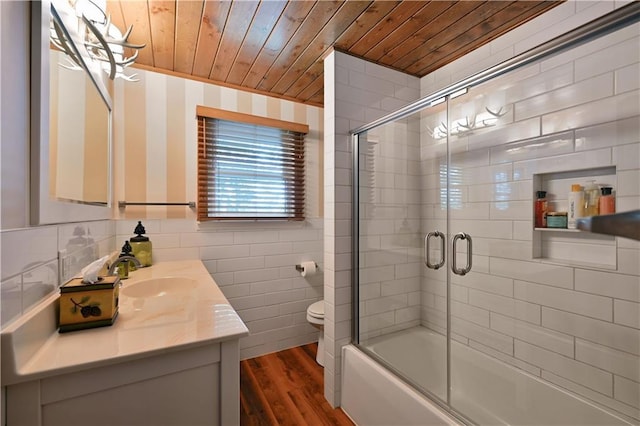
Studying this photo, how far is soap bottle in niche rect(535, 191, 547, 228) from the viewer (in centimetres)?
156

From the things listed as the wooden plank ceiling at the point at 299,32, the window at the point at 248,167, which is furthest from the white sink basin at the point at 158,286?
the wooden plank ceiling at the point at 299,32

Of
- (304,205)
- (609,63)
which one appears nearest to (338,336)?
(304,205)

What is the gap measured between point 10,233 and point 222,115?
1709 mm

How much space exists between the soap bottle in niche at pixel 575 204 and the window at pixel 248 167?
1.82 metres

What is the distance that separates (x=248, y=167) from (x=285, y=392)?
171 centimetres

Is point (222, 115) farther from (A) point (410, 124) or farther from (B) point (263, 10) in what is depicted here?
(A) point (410, 124)

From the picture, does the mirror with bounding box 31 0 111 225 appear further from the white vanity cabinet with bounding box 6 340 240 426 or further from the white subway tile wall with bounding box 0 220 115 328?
the white vanity cabinet with bounding box 6 340 240 426

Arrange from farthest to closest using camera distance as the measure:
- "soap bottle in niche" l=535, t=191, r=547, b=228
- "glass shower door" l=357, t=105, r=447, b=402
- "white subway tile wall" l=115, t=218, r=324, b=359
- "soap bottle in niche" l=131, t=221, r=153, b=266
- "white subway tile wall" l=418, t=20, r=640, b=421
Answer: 1. "white subway tile wall" l=115, t=218, r=324, b=359
2. "glass shower door" l=357, t=105, r=447, b=402
3. "soap bottle in niche" l=131, t=221, r=153, b=266
4. "soap bottle in niche" l=535, t=191, r=547, b=228
5. "white subway tile wall" l=418, t=20, r=640, b=421

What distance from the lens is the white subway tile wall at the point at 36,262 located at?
2.18ft

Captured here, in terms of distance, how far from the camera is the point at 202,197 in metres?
2.13

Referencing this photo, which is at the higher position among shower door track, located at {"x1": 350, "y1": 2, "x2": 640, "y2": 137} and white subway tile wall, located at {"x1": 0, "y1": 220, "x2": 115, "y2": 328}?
shower door track, located at {"x1": 350, "y1": 2, "x2": 640, "y2": 137}

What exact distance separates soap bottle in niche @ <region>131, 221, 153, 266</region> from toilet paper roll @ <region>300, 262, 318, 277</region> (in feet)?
3.81

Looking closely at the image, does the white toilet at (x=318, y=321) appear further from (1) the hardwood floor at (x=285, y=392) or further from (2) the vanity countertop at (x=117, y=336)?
(2) the vanity countertop at (x=117, y=336)

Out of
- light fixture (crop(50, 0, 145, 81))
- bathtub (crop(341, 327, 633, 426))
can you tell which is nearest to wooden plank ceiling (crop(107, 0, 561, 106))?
light fixture (crop(50, 0, 145, 81))
